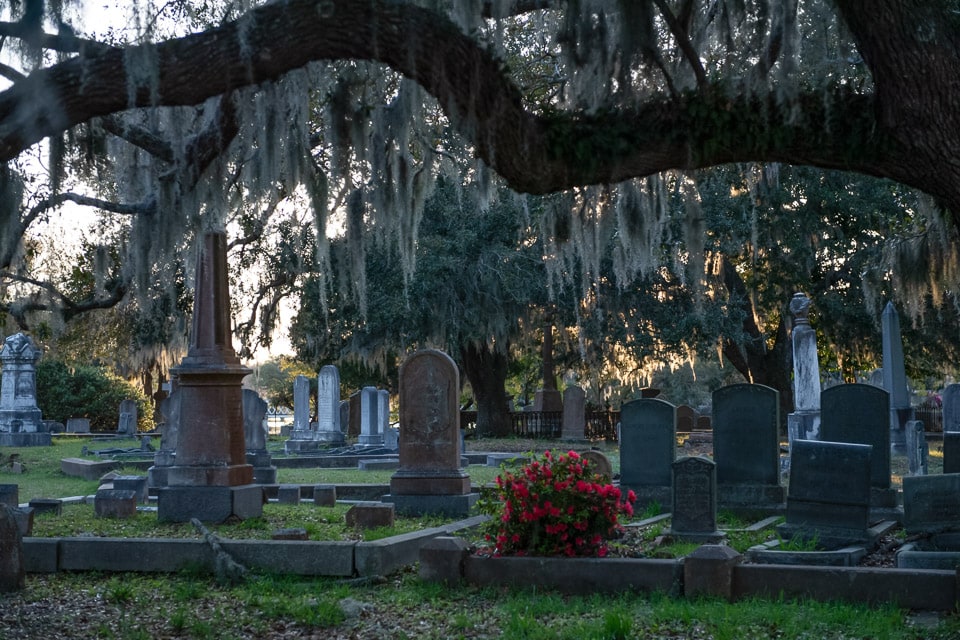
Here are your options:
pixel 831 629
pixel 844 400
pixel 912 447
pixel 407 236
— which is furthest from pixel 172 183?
pixel 912 447

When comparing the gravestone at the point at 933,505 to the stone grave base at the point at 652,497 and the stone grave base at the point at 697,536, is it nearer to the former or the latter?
the stone grave base at the point at 697,536

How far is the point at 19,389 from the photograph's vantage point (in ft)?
94.0

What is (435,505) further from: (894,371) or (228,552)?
(894,371)

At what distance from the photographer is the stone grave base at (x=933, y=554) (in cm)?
725

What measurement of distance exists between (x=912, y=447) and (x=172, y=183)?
43.9 feet

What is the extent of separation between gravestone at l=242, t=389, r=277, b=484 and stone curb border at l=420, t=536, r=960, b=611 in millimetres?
8415

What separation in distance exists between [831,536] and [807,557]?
132 cm

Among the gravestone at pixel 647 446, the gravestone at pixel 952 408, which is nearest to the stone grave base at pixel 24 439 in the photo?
the gravestone at pixel 647 446

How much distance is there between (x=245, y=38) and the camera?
→ 543cm

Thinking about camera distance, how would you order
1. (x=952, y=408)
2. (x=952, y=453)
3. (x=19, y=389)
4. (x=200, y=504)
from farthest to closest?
(x=19, y=389)
(x=952, y=408)
(x=200, y=504)
(x=952, y=453)

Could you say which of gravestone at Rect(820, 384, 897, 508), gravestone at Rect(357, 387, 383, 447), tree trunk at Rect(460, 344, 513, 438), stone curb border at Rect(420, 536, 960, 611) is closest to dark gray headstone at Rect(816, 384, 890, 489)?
gravestone at Rect(820, 384, 897, 508)

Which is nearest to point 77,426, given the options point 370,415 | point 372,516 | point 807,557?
point 370,415

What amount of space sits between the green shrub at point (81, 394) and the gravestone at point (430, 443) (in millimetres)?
28375

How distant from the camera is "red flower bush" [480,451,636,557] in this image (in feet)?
25.3
